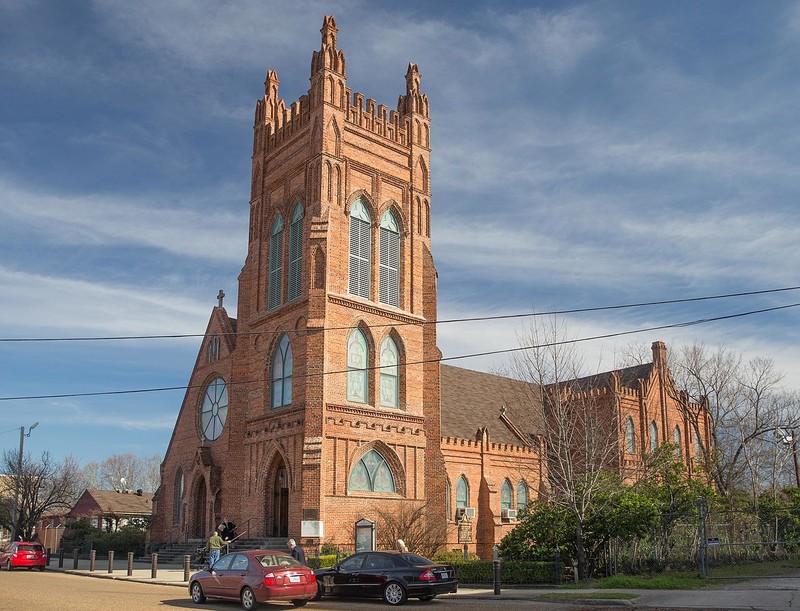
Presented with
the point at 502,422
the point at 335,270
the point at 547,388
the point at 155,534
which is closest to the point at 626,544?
the point at 547,388

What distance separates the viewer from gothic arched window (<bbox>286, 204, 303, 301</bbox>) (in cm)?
3553

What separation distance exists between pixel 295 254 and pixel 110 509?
35.8 meters

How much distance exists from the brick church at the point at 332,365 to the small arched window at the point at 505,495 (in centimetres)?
8

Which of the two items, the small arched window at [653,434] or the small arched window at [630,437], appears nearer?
the small arched window at [630,437]

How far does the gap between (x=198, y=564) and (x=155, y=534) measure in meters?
9.73

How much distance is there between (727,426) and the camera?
44.8m

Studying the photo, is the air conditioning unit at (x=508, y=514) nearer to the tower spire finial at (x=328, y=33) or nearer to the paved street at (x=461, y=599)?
the paved street at (x=461, y=599)

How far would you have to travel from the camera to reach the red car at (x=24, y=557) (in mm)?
34000

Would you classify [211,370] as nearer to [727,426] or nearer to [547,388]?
[547,388]

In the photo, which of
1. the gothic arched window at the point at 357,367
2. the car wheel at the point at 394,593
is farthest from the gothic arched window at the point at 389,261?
the car wheel at the point at 394,593

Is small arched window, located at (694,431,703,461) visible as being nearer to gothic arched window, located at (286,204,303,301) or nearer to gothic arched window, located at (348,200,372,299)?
gothic arched window, located at (348,200,372,299)

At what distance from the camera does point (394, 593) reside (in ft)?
65.1

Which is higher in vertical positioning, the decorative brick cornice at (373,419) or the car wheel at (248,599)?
the decorative brick cornice at (373,419)

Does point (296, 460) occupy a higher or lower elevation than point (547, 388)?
lower
